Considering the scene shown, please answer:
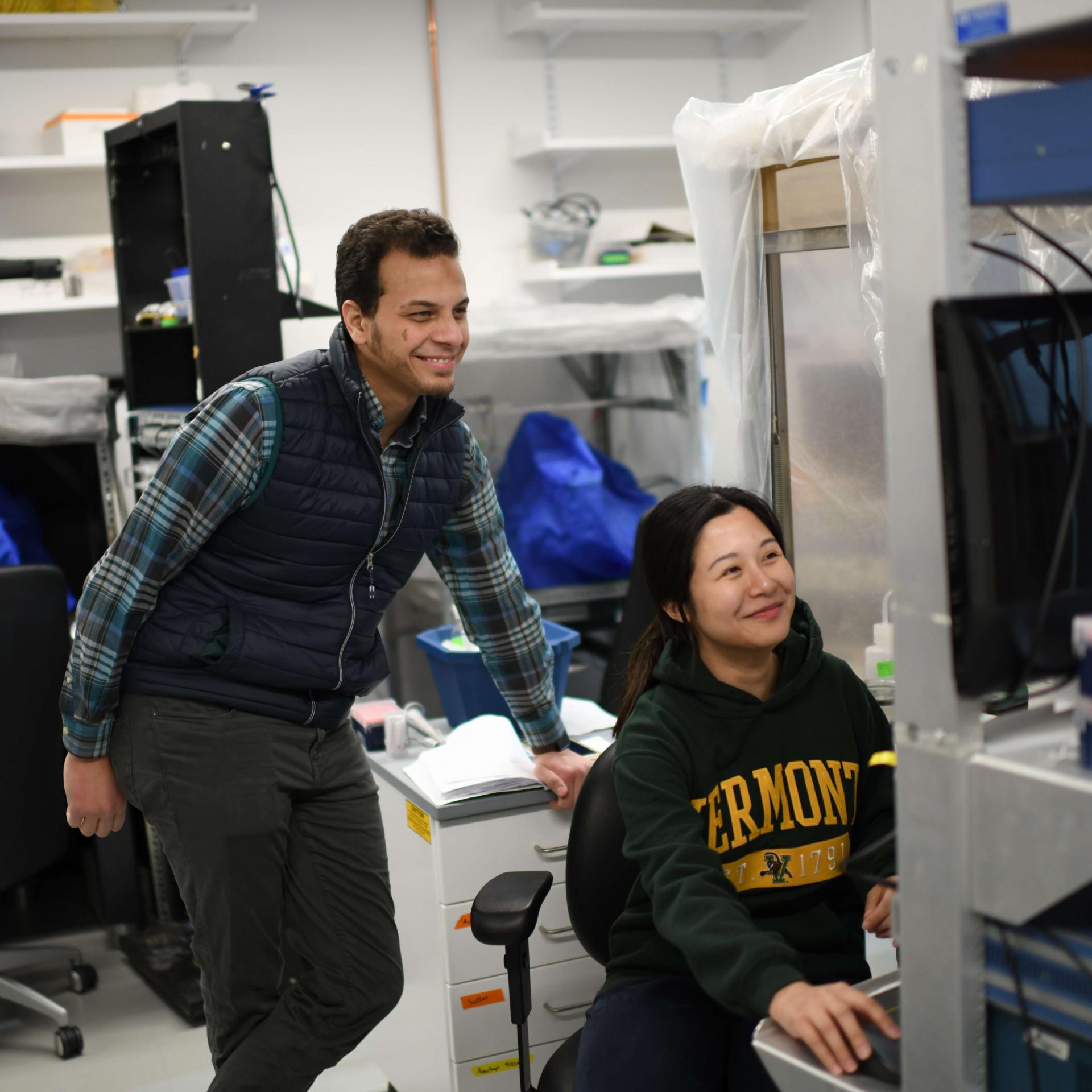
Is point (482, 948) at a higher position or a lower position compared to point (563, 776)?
lower

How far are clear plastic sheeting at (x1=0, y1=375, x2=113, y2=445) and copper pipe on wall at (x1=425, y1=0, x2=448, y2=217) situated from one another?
147 centimetres

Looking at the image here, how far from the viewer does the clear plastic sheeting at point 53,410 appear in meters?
3.08

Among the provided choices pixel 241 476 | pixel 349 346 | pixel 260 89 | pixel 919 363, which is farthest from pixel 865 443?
pixel 260 89

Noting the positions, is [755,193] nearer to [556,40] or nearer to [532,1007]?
[532,1007]

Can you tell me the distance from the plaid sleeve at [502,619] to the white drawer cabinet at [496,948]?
270mm

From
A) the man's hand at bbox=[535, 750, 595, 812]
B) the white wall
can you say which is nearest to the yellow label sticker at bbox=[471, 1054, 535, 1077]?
the man's hand at bbox=[535, 750, 595, 812]

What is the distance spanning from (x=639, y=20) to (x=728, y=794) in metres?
3.35

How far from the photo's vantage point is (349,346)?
185 cm

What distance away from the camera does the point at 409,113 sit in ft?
13.9

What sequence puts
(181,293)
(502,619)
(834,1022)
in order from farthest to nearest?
→ 1. (181,293)
2. (502,619)
3. (834,1022)

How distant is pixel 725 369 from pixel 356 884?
1.04 m

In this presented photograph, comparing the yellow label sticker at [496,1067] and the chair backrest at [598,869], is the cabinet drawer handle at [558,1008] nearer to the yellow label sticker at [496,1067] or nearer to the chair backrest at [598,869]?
the yellow label sticker at [496,1067]

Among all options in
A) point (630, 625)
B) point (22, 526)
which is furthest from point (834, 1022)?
point (22, 526)

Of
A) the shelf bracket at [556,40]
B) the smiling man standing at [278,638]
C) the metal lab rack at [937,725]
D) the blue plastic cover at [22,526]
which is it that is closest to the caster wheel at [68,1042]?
the smiling man standing at [278,638]
